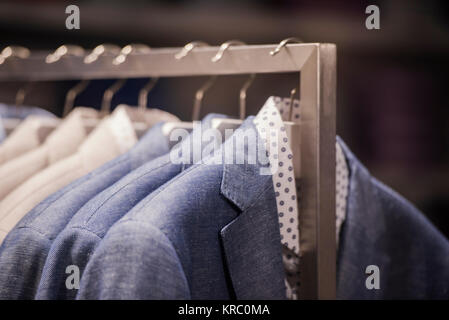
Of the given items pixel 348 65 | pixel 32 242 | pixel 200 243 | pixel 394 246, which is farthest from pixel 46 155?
pixel 348 65

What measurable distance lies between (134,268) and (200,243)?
12cm

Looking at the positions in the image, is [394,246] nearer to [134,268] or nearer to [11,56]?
[134,268]

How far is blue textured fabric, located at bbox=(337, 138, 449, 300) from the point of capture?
85 cm

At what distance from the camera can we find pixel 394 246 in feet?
2.96

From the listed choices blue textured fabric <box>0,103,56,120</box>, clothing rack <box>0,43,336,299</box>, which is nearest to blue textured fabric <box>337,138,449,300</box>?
clothing rack <box>0,43,336,299</box>

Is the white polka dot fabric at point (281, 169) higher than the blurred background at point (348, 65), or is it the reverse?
the blurred background at point (348, 65)

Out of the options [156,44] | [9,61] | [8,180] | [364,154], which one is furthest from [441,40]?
[8,180]

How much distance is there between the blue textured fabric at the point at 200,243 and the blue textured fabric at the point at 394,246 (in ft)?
0.72

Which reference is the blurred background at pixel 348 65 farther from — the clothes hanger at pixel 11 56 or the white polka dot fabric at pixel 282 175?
the white polka dot fabric at pixel 282 175

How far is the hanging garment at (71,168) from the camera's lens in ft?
2.44

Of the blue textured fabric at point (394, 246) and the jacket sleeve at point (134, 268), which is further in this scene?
the blue textured fabric at point (394, 246)

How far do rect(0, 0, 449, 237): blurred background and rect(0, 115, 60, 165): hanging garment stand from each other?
75 centimetres

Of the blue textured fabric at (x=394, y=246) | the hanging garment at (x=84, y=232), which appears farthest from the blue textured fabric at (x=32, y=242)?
the blue textured fabric at (x=394, y=246)
